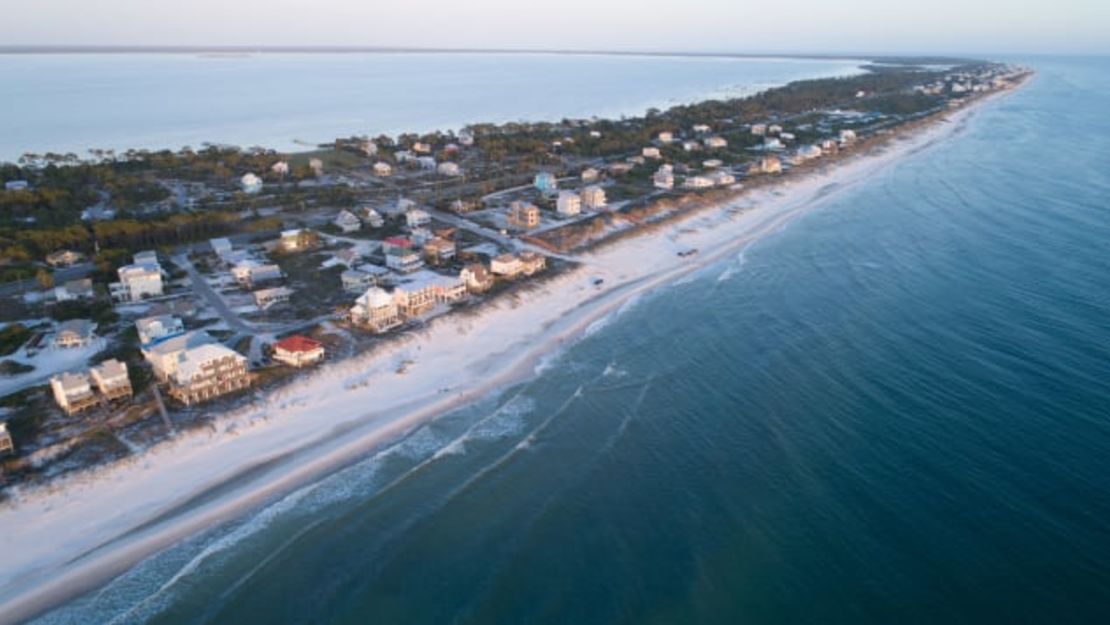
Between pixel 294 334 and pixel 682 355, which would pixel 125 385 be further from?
pixel 682 355

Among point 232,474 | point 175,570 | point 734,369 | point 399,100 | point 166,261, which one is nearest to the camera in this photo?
point 175,570

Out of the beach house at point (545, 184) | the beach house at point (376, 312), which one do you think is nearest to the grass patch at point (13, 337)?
the beach house at point (376, 312)

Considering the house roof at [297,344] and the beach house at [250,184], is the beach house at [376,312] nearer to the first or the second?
the house roof at [297,344]

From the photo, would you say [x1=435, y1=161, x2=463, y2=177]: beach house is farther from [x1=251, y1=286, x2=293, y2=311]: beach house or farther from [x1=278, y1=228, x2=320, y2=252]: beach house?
[x1=251, y1=286, x2=293, y2=311]: beach house

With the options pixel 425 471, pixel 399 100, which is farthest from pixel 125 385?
pixel 399 100

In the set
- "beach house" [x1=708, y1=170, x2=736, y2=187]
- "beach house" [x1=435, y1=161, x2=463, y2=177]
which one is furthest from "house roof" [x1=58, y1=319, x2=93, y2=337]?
"beach house" [x1=708, y1=170, x2=736, y2=187]

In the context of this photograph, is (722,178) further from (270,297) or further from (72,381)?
(72,381)
